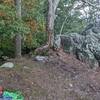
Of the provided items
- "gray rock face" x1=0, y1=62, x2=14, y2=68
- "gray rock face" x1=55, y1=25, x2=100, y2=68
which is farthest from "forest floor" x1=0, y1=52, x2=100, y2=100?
"gray rock face" x1=55, y1=25, x2=100, y2=68

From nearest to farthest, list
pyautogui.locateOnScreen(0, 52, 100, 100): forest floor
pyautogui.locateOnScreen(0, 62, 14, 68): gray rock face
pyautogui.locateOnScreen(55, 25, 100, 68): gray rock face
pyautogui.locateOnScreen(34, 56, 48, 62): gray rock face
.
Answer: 1. pyautogui.locateOnScreen(0, 52, 100, 100): forest floor
2. pyautogui.locateOnScreen(0, 62, 14, 68): gray rock face
3. pyautogui.locateOnScreen(34, 56, 48, 62): gray rock face
4. pyautogui.locateOnScreen(55, 25, 100, 68): gray rock face

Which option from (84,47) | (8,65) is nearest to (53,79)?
(8,65)

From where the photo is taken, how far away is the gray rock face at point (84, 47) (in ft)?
43.1

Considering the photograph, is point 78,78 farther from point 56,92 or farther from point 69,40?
point 69,40

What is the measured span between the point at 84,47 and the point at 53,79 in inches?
142

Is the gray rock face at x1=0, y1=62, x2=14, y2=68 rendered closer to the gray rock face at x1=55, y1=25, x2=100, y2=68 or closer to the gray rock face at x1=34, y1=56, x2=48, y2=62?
the gray rock face at x1=34, y1=56, x2=48, y2=62

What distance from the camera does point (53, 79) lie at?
10547 millimetres

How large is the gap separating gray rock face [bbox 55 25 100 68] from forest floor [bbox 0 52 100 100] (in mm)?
578

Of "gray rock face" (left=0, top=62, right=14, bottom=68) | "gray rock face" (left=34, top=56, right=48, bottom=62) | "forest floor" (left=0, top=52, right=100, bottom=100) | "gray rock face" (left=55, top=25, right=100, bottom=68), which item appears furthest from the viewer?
"gray rock face" (left=55, top=25, right=100, bottom=68)

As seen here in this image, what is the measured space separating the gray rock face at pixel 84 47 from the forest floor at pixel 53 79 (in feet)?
1.90

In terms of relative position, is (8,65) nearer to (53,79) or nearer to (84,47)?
(53,79)

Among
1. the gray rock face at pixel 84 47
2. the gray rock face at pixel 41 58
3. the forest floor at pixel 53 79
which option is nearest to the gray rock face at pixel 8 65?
the forest floor at pixel 53 79

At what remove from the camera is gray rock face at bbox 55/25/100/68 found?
43.1ft

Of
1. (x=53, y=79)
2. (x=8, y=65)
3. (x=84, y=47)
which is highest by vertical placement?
(x=84, y=47)
